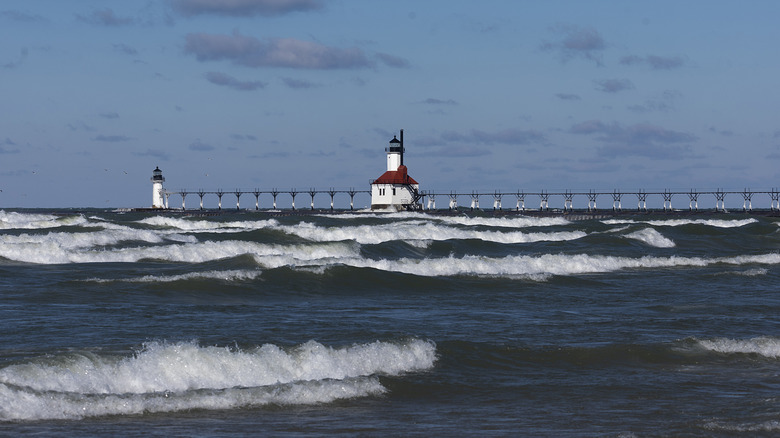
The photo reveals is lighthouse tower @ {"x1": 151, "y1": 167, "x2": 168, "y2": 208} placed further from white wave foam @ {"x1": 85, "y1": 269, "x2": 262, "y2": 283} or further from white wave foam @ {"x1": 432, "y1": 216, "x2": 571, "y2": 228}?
white wave foam @ {"x1": 85, "y1": 269, "x2": 262, "y2": 283}

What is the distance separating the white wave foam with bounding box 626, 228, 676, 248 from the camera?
44534 millimetres

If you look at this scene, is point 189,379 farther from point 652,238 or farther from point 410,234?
point 410,234

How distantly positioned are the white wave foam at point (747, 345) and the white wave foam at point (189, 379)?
14.3 feet

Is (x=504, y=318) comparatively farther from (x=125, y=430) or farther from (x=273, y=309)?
(x=125, y=430)

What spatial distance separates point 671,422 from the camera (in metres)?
9.48

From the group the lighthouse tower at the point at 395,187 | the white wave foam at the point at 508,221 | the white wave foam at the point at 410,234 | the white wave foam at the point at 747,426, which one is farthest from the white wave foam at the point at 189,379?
the lighthouse tower at the point at 395,187

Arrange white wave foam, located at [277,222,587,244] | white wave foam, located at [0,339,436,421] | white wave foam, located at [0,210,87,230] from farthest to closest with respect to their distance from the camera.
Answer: white wave foam, located at [0,210,87,230] → white wave foam, located at [277,222,587,244] → white wave foam, located at [0,339,436,421]

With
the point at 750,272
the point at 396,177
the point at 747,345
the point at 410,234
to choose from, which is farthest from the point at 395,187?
the point at 747,345

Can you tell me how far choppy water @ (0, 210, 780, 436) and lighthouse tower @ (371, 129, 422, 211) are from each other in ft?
183

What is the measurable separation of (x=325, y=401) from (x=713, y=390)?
451 centimetres

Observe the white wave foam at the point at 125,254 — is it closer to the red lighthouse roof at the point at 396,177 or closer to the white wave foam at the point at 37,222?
the white wave foam at the point at 37,222

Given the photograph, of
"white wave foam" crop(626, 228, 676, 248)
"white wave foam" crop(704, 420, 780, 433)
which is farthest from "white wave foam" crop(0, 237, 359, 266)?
"white wave foam" crop(704, 420, 780, 433)

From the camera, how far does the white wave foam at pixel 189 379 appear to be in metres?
9.65

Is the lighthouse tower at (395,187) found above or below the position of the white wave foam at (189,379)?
above
